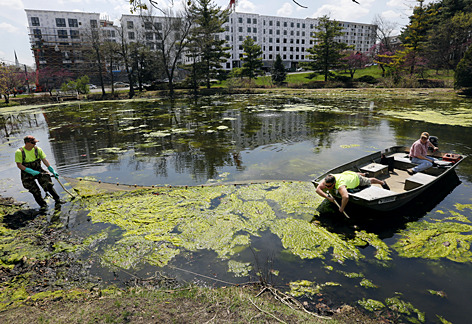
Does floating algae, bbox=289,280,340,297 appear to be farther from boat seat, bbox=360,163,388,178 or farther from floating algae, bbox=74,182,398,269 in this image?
boat seat, bbox=360,163,388,178

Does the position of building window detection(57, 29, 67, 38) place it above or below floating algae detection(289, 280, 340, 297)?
above

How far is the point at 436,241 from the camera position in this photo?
223 inches

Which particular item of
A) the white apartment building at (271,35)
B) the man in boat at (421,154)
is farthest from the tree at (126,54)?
the man in boat at (421,154)

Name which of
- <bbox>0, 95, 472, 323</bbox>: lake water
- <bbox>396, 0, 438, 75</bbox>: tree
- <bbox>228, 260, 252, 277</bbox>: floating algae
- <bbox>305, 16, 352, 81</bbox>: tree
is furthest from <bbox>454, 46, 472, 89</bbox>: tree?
<bbox>228, 260, 252, 277</bbox>: floating algae

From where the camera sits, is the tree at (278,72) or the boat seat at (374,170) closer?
the boat seat at (374,170)

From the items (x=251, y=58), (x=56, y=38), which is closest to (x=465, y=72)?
(x=251, y=58)

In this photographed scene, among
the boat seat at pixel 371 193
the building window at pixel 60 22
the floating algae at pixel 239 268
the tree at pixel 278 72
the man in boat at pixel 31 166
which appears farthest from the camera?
the building window at pixel 60 22

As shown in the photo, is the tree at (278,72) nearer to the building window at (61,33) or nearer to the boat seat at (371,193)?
the boat seat at (371,193)

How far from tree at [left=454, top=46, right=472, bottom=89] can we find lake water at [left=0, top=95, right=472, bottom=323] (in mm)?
4478

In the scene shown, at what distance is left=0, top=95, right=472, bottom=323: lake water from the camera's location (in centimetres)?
470

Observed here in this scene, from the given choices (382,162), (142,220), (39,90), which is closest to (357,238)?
(382,162)

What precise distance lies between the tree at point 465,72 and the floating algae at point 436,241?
3155 centimetres

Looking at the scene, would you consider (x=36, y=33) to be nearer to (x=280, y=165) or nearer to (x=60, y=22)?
(x=60, y=22)

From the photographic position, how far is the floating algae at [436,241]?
5289 millimetres
